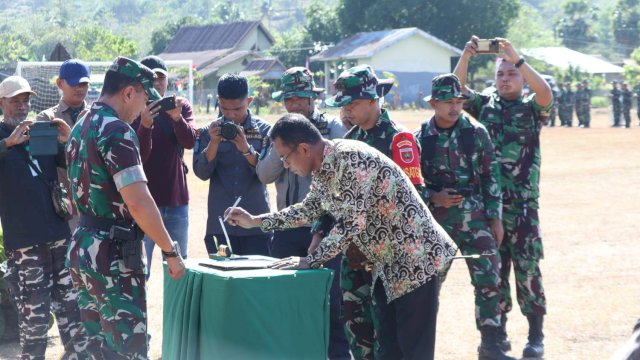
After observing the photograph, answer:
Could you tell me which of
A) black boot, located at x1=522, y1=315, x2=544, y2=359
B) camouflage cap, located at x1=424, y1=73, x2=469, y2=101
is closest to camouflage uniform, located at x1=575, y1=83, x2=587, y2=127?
black boot, located at x1=522, y1=315, x2=544, y2=359

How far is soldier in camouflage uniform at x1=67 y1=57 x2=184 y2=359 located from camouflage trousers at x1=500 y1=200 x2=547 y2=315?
11.0 ft

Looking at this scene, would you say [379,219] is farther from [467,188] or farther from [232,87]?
[232,87]

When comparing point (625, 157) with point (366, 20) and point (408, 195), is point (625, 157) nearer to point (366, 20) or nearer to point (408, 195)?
point (408, 195)

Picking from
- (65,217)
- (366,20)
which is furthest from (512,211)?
(366,20)

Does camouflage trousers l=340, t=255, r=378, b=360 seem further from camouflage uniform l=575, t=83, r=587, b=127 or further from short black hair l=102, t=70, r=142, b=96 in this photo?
camouflage uniform l=575, t=83, r=587, b=127

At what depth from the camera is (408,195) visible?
5.55 metres

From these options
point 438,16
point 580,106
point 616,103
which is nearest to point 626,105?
A: point 616,103

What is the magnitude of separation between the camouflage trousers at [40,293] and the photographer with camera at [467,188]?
2571 mm

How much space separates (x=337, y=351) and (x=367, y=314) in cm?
116

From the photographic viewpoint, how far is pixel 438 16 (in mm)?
73750

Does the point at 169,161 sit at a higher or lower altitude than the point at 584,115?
higher

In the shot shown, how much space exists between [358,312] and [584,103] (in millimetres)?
36985

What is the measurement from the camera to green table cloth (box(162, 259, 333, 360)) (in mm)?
5320

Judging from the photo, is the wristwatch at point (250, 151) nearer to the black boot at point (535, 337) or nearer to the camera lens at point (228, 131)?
the camera lens at point (228, 131)
